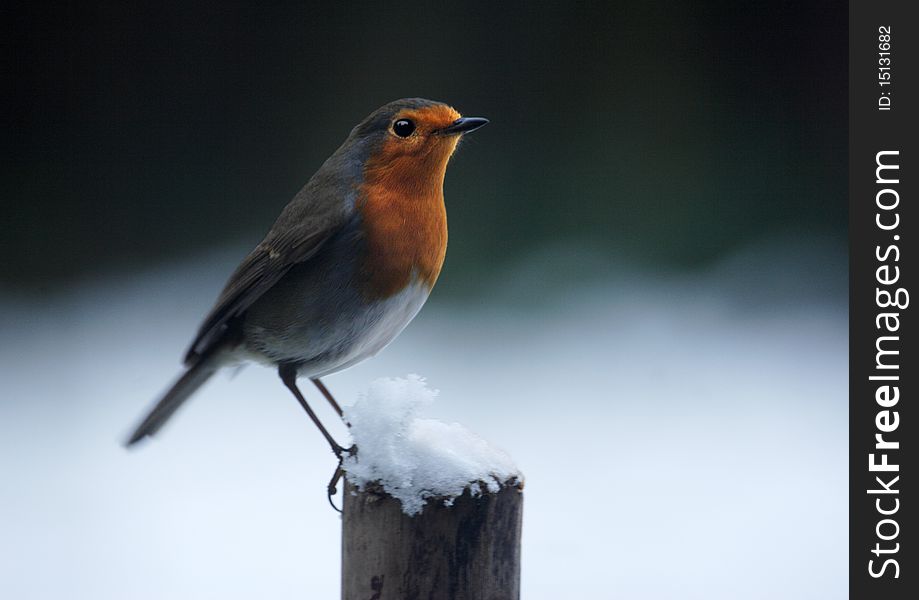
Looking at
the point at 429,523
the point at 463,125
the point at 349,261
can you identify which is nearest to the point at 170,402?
the point at 349,261

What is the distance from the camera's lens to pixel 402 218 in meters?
2.63

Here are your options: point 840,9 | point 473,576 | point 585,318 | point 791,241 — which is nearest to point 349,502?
point 473,576

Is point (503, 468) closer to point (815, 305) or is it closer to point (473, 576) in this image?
point (473, 576)

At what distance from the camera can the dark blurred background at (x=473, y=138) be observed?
18.9 ft

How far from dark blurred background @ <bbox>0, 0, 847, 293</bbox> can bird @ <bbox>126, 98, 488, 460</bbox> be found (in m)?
2.83

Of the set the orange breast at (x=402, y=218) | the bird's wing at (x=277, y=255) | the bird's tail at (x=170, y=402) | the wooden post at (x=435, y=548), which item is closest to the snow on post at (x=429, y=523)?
the wooden post at (x=435, y=548)

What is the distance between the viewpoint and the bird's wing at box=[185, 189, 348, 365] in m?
2.66

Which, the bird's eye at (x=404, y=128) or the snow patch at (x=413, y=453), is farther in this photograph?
the bird's eye at (x=404, y=128)

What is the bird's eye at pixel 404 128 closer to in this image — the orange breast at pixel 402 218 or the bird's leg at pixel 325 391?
the orange breast at pixel 402 218

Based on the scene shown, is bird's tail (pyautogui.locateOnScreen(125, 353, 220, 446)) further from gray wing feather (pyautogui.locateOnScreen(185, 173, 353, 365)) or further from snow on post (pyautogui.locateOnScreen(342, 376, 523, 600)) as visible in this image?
snow on post (pyautogui.locateOnScreen(342, 376, 523, 600))

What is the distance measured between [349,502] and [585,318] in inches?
144

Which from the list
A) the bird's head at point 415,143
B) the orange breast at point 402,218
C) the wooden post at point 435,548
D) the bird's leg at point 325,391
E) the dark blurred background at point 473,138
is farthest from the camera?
the dark blurred background at point 473,138

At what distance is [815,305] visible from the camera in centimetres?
567

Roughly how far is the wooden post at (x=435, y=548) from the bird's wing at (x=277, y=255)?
0.87 meters
